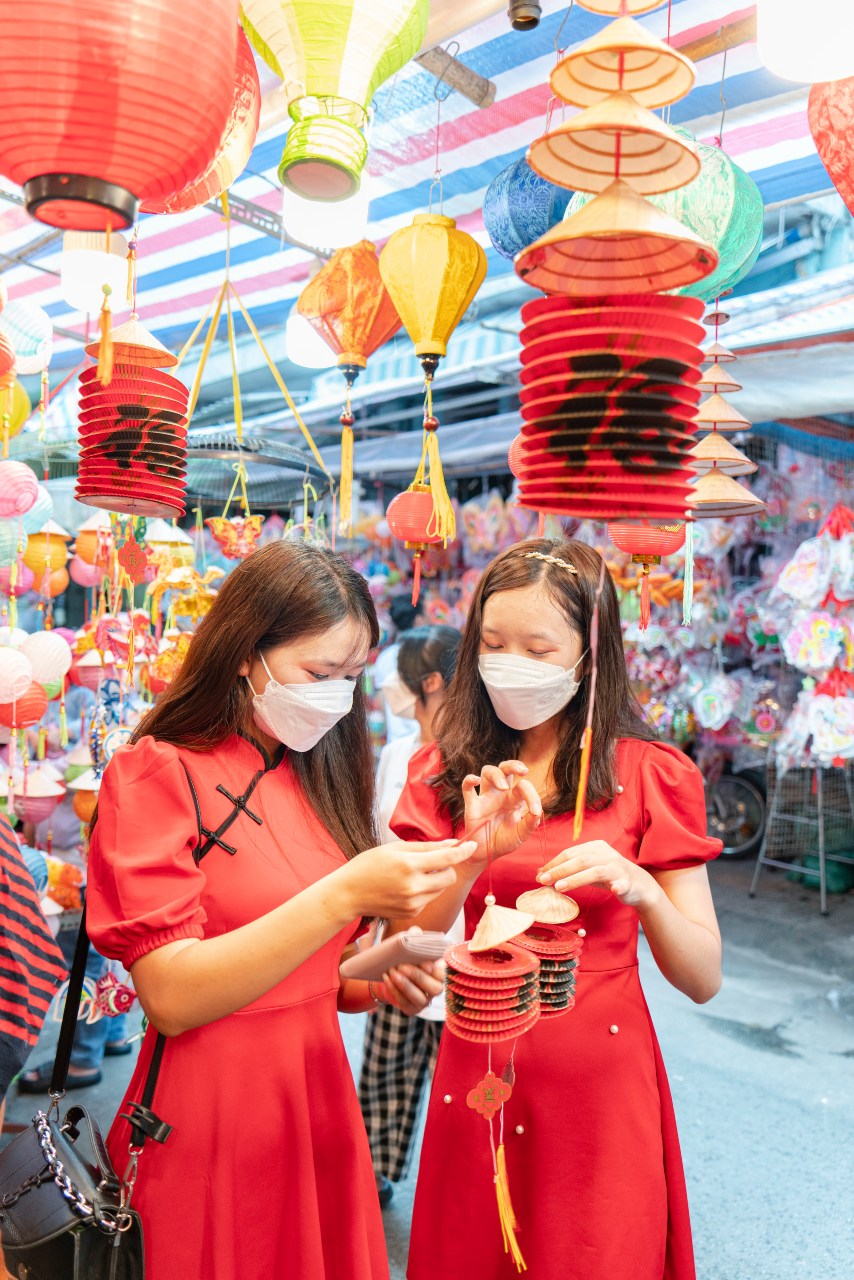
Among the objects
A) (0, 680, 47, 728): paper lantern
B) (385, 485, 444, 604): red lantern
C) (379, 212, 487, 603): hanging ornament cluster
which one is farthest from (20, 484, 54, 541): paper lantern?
(379, 212, 487, 603): hanging ornament cluster

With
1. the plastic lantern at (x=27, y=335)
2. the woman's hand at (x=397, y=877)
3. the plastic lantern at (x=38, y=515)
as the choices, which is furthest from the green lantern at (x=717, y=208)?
the plastic lantern at (x=38, y=515)

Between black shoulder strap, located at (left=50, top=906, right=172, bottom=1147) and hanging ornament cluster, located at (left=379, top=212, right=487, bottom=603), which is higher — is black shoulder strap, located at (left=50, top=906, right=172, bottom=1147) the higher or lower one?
the lower one

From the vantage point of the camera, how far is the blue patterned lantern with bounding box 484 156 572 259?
1868 mm

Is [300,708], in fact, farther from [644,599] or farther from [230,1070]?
[644,599]

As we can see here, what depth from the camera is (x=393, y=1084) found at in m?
2.85

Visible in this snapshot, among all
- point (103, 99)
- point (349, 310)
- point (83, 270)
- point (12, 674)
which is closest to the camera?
point (103, 99)

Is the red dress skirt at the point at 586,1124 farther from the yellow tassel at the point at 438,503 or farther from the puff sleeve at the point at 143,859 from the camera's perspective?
the yellow tassel at the point at 438,503

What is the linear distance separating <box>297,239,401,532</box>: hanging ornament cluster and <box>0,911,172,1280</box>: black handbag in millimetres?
1175

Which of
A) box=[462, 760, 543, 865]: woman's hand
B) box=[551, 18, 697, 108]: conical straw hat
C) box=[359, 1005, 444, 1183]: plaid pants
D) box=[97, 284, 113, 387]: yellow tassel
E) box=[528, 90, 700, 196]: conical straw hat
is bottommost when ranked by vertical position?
box=[359, 1005, 444, 1183]: plaid pants

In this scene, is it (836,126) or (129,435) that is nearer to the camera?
(836,126)

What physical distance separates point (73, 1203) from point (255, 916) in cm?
41

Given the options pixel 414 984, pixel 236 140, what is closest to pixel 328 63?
pixel 236 140

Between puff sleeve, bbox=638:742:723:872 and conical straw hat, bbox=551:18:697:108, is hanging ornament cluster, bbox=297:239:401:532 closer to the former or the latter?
puff sleeve, bbox=638:742:723:872

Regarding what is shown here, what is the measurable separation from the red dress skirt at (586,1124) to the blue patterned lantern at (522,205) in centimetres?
115
